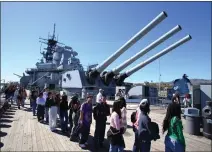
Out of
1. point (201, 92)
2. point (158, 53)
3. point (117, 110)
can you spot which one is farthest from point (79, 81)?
point (117, 110)

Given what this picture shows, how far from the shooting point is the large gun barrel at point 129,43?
14.7 m

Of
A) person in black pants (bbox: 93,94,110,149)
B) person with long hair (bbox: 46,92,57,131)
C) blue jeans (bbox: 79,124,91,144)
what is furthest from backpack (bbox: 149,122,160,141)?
person with long hair (bbox: 46,92,57,131)

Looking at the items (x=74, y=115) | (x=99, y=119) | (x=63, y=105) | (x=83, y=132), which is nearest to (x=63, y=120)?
(x=63, y=105)

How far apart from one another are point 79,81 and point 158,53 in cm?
1025

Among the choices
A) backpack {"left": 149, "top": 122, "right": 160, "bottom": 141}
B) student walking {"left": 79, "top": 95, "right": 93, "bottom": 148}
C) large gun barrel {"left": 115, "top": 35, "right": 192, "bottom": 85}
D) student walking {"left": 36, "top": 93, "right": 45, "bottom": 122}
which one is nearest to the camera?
backpack {"left": 149, "top": 122, "right": 160, "bottom": 141}

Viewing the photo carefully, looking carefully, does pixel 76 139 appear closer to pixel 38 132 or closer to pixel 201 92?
pixel 38 132

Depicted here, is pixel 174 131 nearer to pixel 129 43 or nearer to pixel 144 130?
pixel 144 130

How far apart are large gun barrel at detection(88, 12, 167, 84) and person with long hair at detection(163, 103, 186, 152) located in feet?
39.2

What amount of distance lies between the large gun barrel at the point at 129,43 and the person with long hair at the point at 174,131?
11.9m

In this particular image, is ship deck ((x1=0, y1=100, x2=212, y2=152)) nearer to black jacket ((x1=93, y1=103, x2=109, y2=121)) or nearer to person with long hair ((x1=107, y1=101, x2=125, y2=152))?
black jacket ((x1=93, y1=103, x2=109, y2=121))

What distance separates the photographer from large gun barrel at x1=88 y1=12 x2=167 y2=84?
14.7 metres

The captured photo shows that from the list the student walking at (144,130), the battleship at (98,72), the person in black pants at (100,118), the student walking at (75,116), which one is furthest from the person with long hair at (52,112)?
the battleship at (98,72)

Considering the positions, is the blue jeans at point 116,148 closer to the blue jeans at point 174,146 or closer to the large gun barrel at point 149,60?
the blue jeans at point 174,146

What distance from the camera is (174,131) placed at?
11.4 feet
